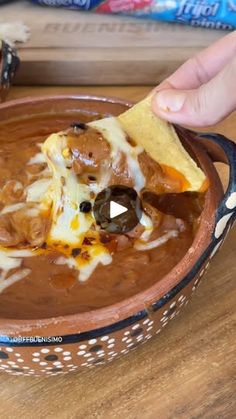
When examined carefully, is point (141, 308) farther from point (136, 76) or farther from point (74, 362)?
point (136, 76)

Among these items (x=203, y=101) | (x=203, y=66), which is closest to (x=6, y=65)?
(x=203, y=66)

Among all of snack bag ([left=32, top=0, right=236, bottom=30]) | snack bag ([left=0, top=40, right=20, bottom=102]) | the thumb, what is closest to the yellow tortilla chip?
the thumb

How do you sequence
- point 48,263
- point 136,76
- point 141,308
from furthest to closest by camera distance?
point 136,76 < point 48,263 < point 141,308

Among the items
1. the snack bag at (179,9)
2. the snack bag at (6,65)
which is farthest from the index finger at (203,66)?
the snack bag at (179,9)

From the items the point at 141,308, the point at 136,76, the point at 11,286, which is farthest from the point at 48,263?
the point at 136,76

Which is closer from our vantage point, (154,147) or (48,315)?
(48,315)

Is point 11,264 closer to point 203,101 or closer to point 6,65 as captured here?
point 203,101

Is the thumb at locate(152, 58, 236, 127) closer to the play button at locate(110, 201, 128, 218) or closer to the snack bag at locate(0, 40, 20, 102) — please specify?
the play button at locate(110, 201, 128, 218)
